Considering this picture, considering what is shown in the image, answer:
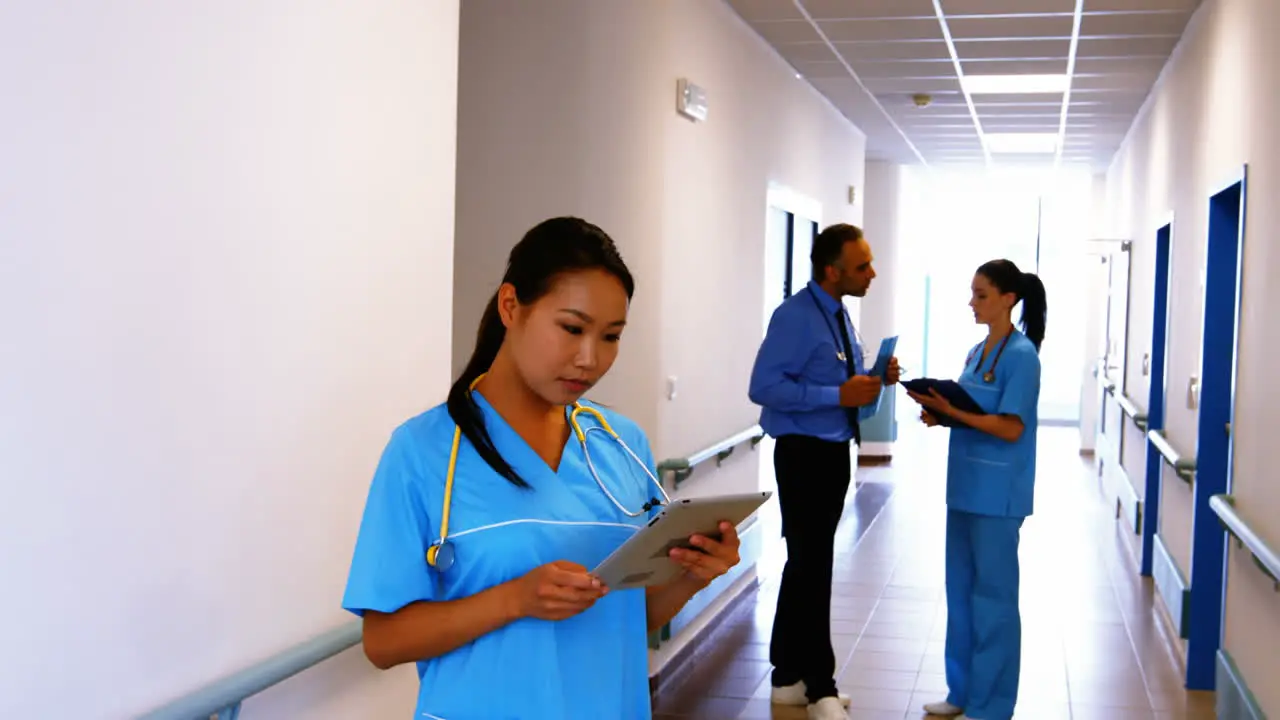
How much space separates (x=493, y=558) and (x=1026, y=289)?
366 centimetres

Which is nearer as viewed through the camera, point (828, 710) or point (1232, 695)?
point (1232, 695)

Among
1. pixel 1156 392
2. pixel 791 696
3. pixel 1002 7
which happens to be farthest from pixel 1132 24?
pixel 791 696

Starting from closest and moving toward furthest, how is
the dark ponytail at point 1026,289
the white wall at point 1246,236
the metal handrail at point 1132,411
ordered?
the white wall at point 1246,236
the dark ponytail at point 1026,289
the metal handrail at point 1132,411

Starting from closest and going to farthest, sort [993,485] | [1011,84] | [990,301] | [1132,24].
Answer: [993,485], [990,301], [1132,24], [1011,84]

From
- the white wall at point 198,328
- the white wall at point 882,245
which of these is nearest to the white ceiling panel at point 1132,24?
the white wall at point 198,328

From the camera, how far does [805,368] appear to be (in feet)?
16.6

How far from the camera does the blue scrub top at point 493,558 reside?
1680 mm

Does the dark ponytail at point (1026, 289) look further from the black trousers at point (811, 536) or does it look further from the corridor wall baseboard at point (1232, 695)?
the corridor wall baseboard at point (1232, 695)

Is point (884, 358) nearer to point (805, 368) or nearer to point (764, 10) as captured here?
point (805, 368)

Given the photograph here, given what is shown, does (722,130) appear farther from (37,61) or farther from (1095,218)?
(1095,218)

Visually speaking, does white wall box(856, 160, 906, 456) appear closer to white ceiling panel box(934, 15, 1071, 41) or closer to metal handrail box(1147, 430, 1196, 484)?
white ceiling panel box(934, 15, 1071, 41)

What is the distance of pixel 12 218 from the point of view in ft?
5.32

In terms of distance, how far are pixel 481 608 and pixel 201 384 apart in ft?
2.12

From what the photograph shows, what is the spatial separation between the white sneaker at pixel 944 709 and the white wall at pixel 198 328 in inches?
118
